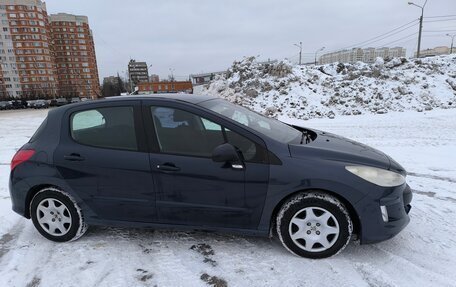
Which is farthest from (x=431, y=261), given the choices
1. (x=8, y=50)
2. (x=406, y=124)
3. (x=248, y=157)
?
(x=8, y=50)

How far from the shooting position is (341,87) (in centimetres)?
1658

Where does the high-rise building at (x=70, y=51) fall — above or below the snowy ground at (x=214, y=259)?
above

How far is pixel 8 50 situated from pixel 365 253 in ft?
341

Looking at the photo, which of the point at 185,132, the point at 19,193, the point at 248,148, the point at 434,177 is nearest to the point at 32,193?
the point at 19,193

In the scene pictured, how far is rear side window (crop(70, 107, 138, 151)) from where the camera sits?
10.6 feet

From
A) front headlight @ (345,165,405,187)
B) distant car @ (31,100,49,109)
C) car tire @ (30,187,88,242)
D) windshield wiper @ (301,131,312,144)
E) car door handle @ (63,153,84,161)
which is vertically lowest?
distant car @ (31,100,49,109)

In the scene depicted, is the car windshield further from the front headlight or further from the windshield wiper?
the front headlight

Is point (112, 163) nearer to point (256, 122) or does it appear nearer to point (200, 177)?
point (200, 177)

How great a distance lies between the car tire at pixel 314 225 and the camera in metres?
2.81

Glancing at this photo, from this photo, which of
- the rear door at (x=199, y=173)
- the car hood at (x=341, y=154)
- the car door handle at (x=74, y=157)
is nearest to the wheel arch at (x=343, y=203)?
the rear door at (x=199, y=173)

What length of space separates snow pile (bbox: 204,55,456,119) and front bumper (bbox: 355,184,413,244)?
10.6 meters

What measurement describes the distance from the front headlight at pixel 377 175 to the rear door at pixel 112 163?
1.98 meters

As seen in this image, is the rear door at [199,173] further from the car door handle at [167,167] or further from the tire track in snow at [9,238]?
the tire track in snow at [9,238]

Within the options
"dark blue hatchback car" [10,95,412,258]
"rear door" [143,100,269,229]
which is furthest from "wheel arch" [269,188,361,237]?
"rear door" [143,100,269,229]
